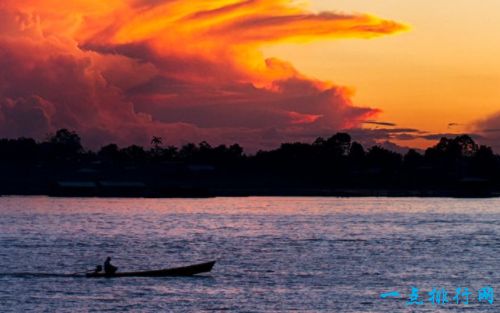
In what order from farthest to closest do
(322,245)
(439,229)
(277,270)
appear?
1. (439,229)
2. (322,245)
3. (277,270)

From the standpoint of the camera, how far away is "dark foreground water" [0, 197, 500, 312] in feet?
225

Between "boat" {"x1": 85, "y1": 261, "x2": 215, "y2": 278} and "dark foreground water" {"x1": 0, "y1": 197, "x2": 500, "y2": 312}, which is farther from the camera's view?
"boat" {"x1": 85, "y1": 261, "x2": 215, "y2": 278}

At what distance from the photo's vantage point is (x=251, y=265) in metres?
93.8

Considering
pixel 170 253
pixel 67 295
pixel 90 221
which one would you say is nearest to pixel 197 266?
pixel 67 295

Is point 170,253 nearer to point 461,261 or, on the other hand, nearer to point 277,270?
point 277,270

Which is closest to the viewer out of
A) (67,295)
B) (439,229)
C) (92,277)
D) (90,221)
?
(67,295)

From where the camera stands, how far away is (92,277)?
80062 millimetres

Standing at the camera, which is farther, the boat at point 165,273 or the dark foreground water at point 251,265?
the boat at point 165,273

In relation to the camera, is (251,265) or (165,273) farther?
(251,265)

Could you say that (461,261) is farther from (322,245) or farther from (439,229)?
(439,229)

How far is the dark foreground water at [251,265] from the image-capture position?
6862cm

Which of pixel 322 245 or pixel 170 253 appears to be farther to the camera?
pixel 322 245

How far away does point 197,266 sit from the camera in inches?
3211

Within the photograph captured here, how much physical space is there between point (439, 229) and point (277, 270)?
81271 mm
